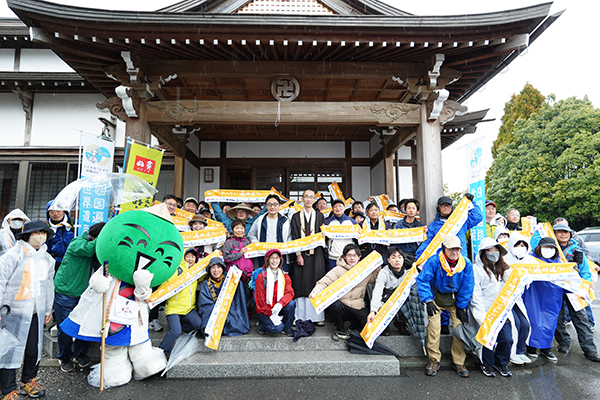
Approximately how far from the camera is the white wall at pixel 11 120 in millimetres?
9586

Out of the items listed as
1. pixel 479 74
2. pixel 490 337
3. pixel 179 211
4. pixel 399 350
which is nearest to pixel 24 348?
pixel 179 211

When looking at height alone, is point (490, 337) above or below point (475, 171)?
below

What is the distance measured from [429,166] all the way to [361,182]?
4.21 m

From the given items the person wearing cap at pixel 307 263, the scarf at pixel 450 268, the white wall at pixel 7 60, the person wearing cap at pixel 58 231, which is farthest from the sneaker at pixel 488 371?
the white wall at pixel 7 60

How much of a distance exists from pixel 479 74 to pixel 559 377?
18.3 ft

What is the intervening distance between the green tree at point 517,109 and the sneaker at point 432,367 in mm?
27702

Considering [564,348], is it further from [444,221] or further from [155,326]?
[155,326]

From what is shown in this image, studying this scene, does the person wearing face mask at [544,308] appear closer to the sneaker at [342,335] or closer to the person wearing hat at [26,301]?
the sneaker at [342,335]

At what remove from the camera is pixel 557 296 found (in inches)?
169

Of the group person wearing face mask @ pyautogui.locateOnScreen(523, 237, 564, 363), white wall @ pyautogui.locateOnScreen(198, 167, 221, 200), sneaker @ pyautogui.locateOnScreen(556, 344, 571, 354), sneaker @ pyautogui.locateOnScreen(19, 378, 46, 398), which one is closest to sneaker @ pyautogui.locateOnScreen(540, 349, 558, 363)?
person wearing face mask @ pyautogui.locateOnScreen(523, 237, 564, 363)

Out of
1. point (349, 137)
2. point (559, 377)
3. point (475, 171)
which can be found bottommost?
point (559, 377)

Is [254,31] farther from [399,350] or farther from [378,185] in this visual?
[378,185]

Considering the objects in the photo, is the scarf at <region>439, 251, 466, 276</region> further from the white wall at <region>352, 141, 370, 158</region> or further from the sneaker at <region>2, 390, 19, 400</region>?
the white wall at <region>352, 141, 370, 158</region>

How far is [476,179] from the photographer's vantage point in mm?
5559
